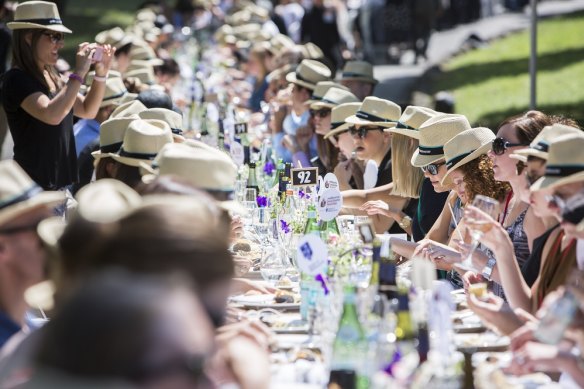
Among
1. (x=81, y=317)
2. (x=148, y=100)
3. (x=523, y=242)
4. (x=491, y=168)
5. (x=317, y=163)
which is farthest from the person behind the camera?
(x=317, y=163)

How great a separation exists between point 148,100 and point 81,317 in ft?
20.4

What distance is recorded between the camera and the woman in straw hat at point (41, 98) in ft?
21.9

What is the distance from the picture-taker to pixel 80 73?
683 centimetres

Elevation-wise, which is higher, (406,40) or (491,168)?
(491,168)

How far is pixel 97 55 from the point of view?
7.23m

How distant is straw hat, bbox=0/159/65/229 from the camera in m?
3.31

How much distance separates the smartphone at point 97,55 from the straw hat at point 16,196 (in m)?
3.80

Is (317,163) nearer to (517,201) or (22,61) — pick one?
(22,61)

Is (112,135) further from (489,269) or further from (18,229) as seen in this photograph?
(18,229)

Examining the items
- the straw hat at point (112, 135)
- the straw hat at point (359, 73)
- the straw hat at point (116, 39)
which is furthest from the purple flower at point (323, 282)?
the straw hat at point (116, 39)

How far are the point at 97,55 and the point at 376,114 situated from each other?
184 centimetres

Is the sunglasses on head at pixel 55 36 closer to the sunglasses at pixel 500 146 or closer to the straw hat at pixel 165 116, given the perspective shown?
the straw hat at pixel 165 116

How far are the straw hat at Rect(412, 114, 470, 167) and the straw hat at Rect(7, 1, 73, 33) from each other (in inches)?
98.4

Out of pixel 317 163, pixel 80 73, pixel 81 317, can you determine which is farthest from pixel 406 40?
pixel 81 317
